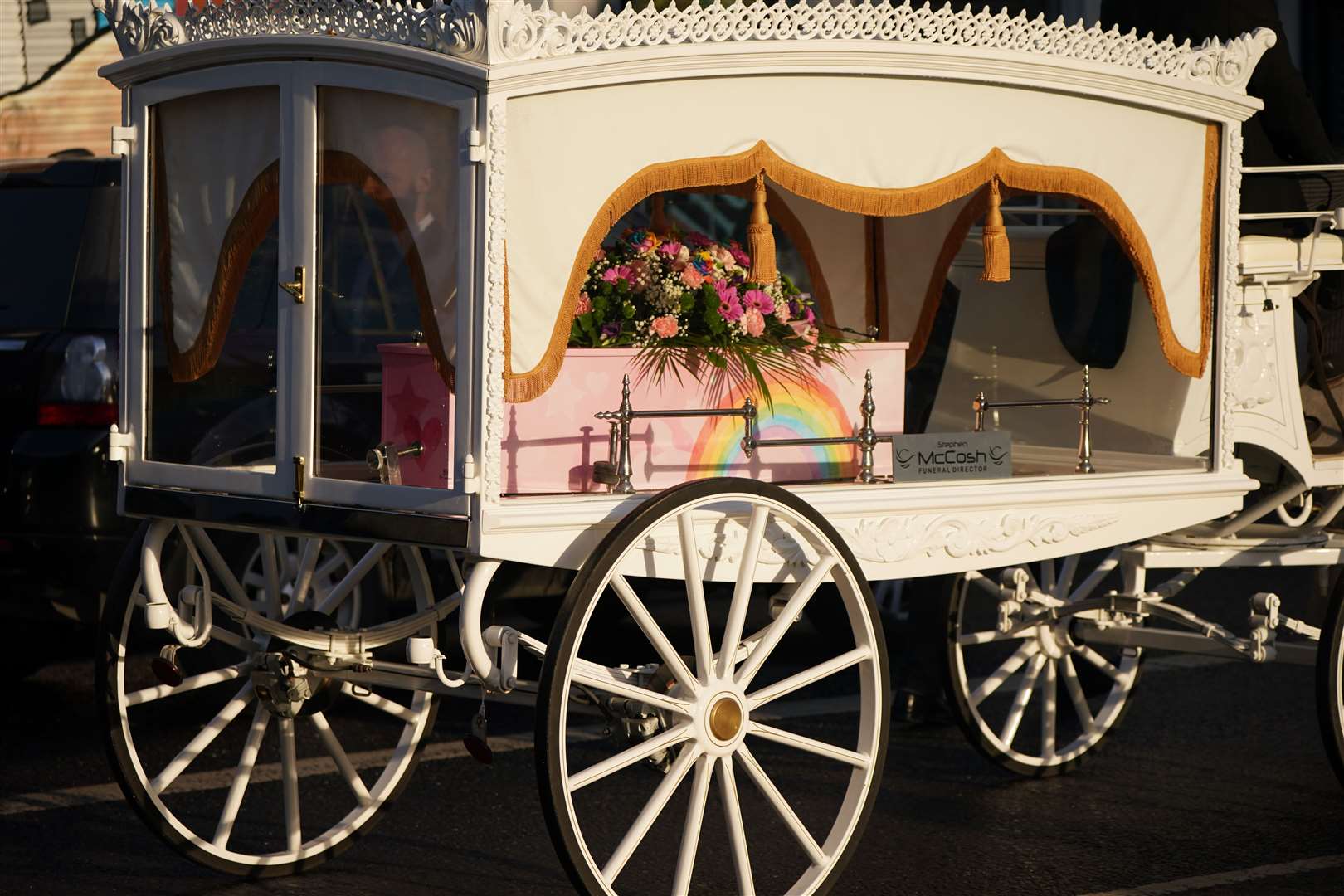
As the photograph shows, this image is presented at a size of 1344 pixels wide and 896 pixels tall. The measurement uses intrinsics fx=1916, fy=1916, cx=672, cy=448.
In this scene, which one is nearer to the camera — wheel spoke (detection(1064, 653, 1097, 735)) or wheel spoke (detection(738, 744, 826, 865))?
wheel spoke (detection(738, 744, 826, 865))

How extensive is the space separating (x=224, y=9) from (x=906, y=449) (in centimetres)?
197

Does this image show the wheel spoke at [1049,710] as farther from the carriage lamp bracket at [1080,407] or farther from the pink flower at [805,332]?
the pink flower at [805,332]

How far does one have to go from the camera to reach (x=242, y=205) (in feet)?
14.9

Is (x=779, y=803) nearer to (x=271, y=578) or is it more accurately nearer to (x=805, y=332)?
(x=805, y=332)

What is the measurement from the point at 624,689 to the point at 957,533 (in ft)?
3.56

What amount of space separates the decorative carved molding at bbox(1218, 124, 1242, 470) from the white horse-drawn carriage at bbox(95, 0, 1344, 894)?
0.7 inches

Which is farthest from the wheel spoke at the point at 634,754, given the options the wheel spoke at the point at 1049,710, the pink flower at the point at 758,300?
the wheel spoke at the point at 1049,710

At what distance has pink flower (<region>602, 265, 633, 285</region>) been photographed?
4859 mm

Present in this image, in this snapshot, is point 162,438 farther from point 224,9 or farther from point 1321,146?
point 1321,146

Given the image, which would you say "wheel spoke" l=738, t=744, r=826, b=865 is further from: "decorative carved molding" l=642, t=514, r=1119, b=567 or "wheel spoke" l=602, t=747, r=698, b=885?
"decorative carved molding" l=642, t=514, r=1119, b=567

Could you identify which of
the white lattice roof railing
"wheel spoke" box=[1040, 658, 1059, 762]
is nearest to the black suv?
the white lattice roof railing

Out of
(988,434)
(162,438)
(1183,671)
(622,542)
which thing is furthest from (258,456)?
(1183,671)

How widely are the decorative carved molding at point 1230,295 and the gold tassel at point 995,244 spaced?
784 mm

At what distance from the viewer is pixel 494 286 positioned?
407 cm
